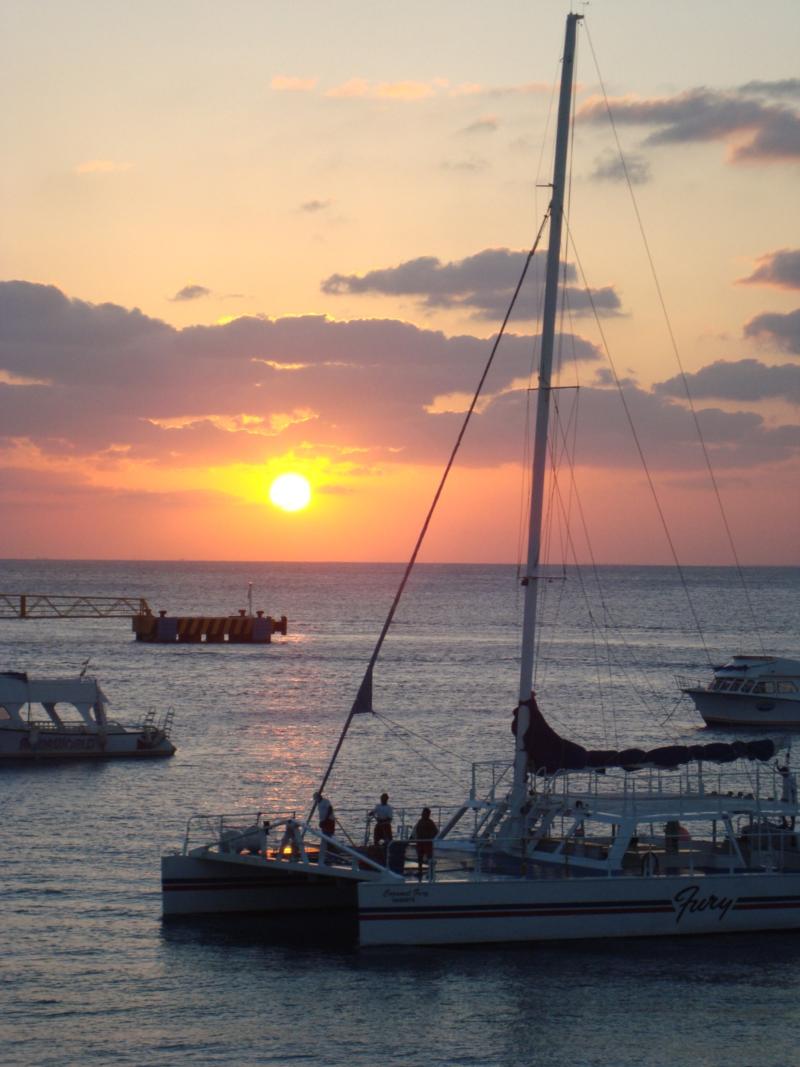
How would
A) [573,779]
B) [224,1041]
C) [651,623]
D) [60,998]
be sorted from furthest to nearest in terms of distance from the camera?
1. [651,623]
2. [573,779]
3. [60,998]
4. [224,1041]

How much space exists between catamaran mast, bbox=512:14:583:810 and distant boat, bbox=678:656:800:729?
4155 centimetres

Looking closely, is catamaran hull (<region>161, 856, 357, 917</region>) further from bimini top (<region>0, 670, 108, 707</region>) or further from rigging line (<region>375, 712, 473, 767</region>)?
bimini top (<region>0, 670, 108, 707</region>)

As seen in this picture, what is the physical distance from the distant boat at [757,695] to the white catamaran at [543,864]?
128 feet

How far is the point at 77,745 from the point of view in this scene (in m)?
57.8

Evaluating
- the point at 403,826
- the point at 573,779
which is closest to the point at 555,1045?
the point at 403,826

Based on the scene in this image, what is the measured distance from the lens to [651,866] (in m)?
31.3

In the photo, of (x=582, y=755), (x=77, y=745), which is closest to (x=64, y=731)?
(x=77, y=745)

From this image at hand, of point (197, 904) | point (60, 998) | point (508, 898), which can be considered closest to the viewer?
point (60, 998)

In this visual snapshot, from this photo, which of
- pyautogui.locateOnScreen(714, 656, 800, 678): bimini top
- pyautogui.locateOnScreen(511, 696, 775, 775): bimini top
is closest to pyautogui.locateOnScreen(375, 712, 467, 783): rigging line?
pyautogui.locateOnScreen(714, 656, 800, 678): bimini top

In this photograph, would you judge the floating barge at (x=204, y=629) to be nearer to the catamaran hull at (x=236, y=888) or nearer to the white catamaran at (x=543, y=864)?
the white catamaran at (x=543, y=864)

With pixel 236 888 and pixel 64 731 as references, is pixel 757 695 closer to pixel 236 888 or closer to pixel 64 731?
pixel 64 731

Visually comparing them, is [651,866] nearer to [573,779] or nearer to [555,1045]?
[555,1045]

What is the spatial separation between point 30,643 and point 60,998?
359 feet

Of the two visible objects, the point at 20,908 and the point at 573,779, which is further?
the point at 573,779
